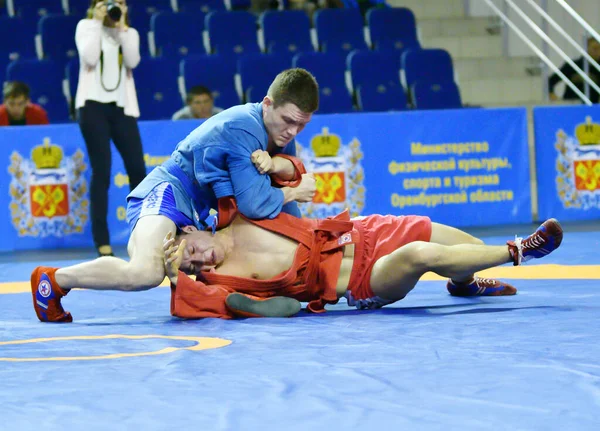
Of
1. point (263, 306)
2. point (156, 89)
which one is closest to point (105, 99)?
point (156, 89)

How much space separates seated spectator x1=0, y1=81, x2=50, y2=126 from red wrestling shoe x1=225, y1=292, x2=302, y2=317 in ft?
14.0

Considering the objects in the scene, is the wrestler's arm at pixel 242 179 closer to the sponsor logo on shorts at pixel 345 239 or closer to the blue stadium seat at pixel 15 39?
the sponsor logo on shorts at pixel 345 239

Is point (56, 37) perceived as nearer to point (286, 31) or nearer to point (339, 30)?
point (286, 31)

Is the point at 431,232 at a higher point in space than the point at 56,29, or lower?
lower

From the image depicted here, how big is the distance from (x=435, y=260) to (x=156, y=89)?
210 inches

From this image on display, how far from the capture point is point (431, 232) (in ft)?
14.3

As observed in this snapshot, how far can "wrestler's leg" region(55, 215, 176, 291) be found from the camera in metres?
4.07

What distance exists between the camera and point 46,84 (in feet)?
28.6

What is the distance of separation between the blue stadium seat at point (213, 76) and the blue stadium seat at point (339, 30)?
1239 millimetres

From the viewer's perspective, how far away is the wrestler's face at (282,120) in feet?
13.5

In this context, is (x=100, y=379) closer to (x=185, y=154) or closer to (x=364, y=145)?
(x=185, y=154)

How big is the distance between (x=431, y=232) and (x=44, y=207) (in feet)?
13.1

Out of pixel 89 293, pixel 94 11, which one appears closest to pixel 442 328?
pixel 89 293

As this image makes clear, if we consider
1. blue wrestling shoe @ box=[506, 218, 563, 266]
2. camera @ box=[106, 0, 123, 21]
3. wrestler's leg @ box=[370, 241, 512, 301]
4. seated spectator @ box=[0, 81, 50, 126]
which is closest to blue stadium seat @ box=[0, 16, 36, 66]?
seated spectator @ box=[0, 81, 50, 126]
